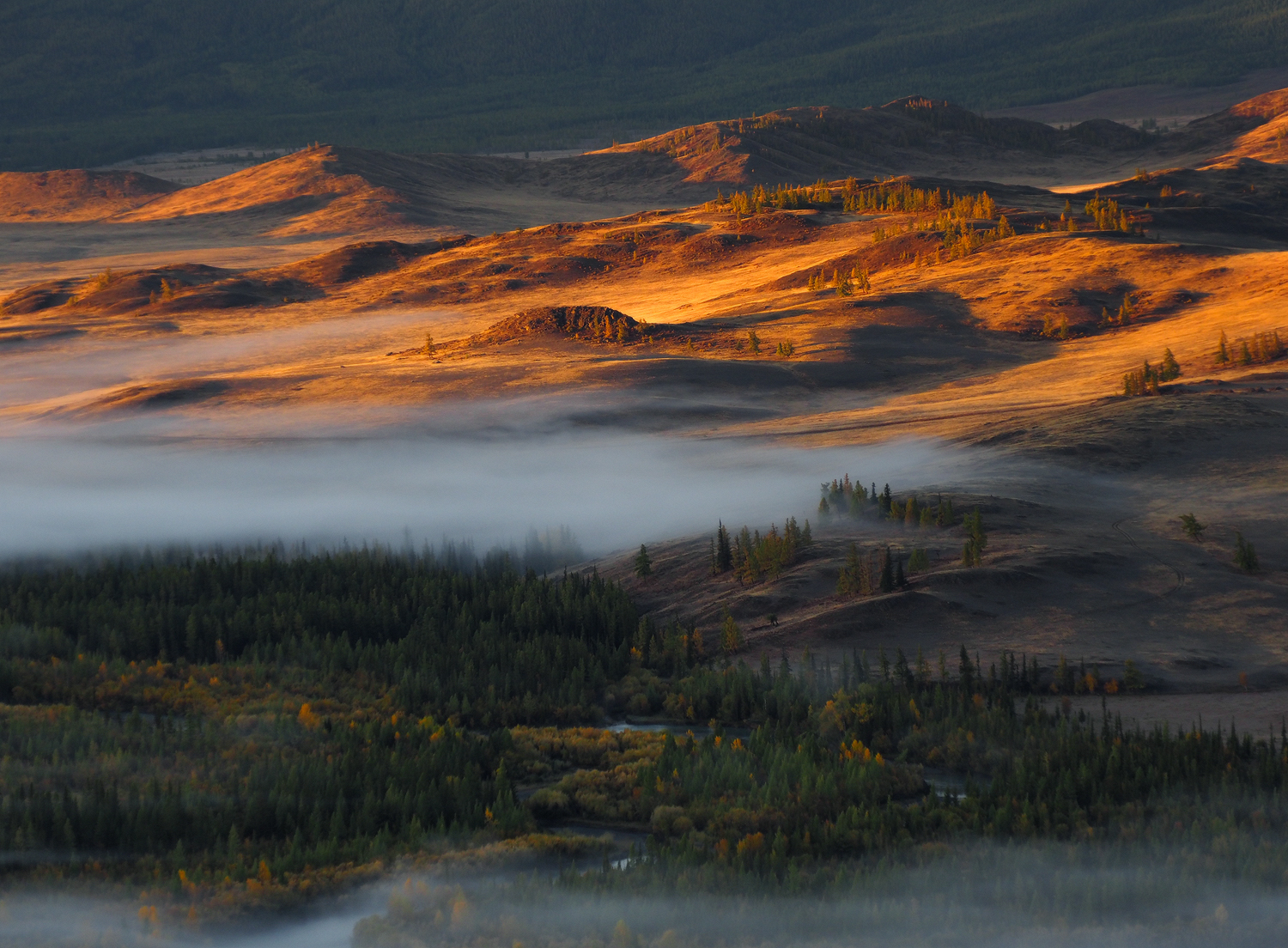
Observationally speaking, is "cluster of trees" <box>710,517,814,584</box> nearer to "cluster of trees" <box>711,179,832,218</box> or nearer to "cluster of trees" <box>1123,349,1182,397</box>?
"cluster of trees" <box>1123,349,1182,397</box>

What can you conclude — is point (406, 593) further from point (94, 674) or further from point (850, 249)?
point (850, 249)

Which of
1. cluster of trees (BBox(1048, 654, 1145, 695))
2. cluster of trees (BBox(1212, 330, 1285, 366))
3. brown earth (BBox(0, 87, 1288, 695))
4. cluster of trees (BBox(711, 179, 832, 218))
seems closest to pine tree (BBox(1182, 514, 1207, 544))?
brown earth (BBox(0, 87, 1288, 695))

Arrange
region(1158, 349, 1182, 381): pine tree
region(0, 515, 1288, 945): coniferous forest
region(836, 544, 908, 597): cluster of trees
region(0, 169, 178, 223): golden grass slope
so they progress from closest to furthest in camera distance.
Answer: region(0, 515, 1288, 945): coniferous forest, region(836, 544, 908, 597): cluster of trees, region(1158, 349, 1182, 381): pine tree, region(0, 169, 178, 223): golden grass slope

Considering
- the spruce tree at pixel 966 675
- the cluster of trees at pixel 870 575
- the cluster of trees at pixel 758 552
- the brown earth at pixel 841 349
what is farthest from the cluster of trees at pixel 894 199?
the spruce tree at pixel 966 675

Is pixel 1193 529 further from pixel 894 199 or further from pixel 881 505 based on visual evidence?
pixel 894 199

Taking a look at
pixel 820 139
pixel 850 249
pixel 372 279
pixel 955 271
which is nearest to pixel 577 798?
pixel 955 271

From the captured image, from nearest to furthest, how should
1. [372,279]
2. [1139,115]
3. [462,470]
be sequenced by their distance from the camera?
[462,470]
[372,279]
[1139,115]
